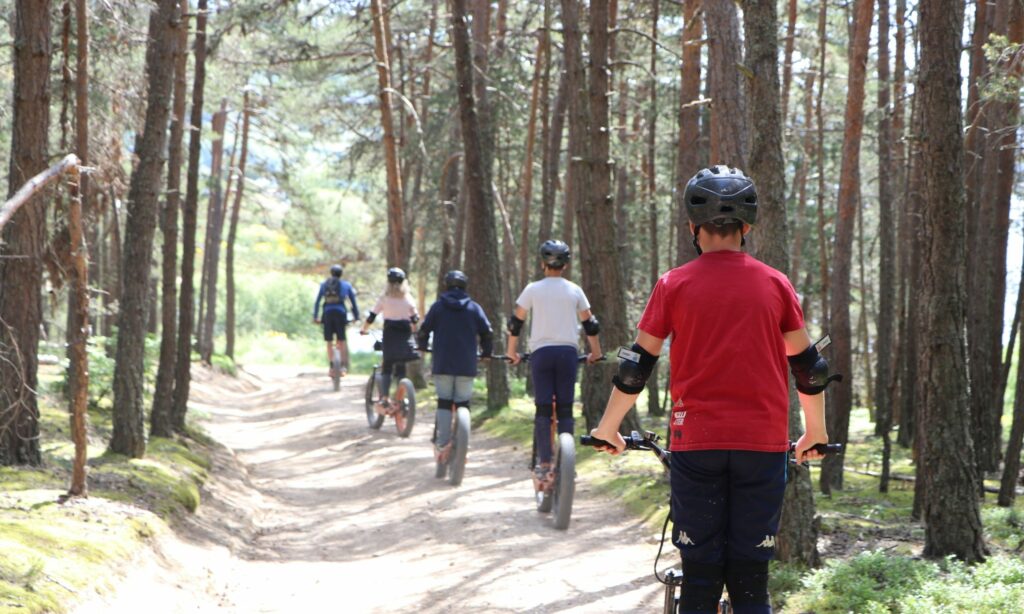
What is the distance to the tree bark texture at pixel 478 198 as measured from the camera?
58.4ft

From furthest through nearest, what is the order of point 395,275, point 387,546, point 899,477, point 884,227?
point 884,227 < point 395,275 < point 899,477 < point 387,546

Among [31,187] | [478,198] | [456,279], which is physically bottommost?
[456,279]

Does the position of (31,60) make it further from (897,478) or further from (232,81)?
(232,81)

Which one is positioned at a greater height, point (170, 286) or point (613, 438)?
point (170, 286)

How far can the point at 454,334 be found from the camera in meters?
11.6

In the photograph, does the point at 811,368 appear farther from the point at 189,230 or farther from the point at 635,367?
the point at 189,230

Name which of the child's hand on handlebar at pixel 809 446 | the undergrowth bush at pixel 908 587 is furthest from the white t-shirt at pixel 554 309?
the child's hand on handlebar at pixel 809 446

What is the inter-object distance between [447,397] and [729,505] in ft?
26.4

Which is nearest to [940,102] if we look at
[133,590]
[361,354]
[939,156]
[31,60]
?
[939,156]

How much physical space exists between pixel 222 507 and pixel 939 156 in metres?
7.46

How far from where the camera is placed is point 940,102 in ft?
24.4

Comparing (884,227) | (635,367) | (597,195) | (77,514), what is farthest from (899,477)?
(635,367)

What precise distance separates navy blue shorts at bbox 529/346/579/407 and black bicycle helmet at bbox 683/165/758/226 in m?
5.66

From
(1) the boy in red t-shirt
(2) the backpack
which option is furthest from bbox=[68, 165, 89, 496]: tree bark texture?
(2) the backpack
